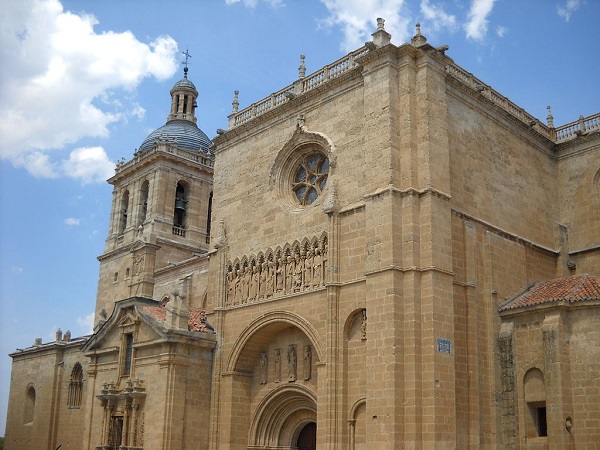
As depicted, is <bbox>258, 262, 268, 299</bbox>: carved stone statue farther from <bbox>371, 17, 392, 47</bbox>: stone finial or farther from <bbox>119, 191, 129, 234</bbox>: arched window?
<bbox>119, 191, 129, 234</bbox>: arched window

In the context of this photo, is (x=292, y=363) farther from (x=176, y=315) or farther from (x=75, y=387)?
(x=75, y=387)

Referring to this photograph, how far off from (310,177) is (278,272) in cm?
325

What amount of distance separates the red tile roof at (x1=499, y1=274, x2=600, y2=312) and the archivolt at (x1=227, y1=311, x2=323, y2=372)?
5.33 meters

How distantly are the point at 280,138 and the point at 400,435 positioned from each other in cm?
1089

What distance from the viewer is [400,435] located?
56.6 ft

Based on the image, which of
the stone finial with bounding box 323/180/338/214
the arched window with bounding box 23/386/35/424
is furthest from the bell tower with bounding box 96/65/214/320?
the stone finial with bounding box 323/180/338/214

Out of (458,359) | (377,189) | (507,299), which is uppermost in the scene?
(377,189)

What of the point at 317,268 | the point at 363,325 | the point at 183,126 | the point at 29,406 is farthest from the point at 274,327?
the point at 183,126

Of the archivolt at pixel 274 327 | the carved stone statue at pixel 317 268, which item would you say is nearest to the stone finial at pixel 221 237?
the archivolt at pixel 274 327

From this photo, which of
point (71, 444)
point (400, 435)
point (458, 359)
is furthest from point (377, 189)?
point (71, 444)

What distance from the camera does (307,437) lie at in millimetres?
22719

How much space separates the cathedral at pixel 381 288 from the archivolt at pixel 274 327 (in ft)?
0.20

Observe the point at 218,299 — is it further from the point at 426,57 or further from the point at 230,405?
the point at 426,57

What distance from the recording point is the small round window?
22641mm
